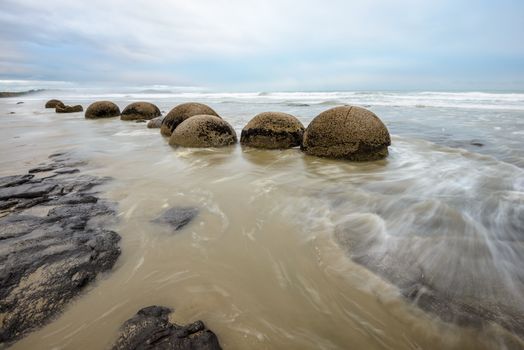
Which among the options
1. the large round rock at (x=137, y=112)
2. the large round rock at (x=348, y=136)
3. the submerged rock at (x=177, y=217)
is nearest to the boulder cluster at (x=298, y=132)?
the large round rock at (x=348, y=136)

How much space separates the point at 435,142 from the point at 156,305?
620 cm

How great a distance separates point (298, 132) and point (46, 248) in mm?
4608

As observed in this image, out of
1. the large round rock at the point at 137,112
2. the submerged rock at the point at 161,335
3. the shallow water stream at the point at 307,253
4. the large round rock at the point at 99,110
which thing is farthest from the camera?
the large round rock at the point at 99,110

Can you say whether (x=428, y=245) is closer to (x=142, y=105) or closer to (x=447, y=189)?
(x=447, y=189)

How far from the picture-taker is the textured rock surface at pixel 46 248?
4.86 ft

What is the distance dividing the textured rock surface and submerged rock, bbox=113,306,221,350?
1.38 feet

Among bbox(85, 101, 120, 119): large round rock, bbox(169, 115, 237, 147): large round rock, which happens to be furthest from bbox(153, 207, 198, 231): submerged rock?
bbox(85, 101, 120, 119): large round rock

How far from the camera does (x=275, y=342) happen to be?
1.38m

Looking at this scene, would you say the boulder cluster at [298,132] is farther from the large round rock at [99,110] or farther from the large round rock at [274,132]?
the large round rock at [99,110]

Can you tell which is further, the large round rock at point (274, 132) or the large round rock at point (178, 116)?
the large round rock at point (178, 116)

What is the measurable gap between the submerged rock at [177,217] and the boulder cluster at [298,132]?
2.90 metres

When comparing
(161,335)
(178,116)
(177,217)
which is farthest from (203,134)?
(161,335)

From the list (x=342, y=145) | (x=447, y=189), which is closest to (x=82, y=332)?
(x=447, y=189)

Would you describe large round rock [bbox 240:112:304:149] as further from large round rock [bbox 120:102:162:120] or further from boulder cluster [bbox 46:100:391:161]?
large round rock [bbox 120:102:162:120]
